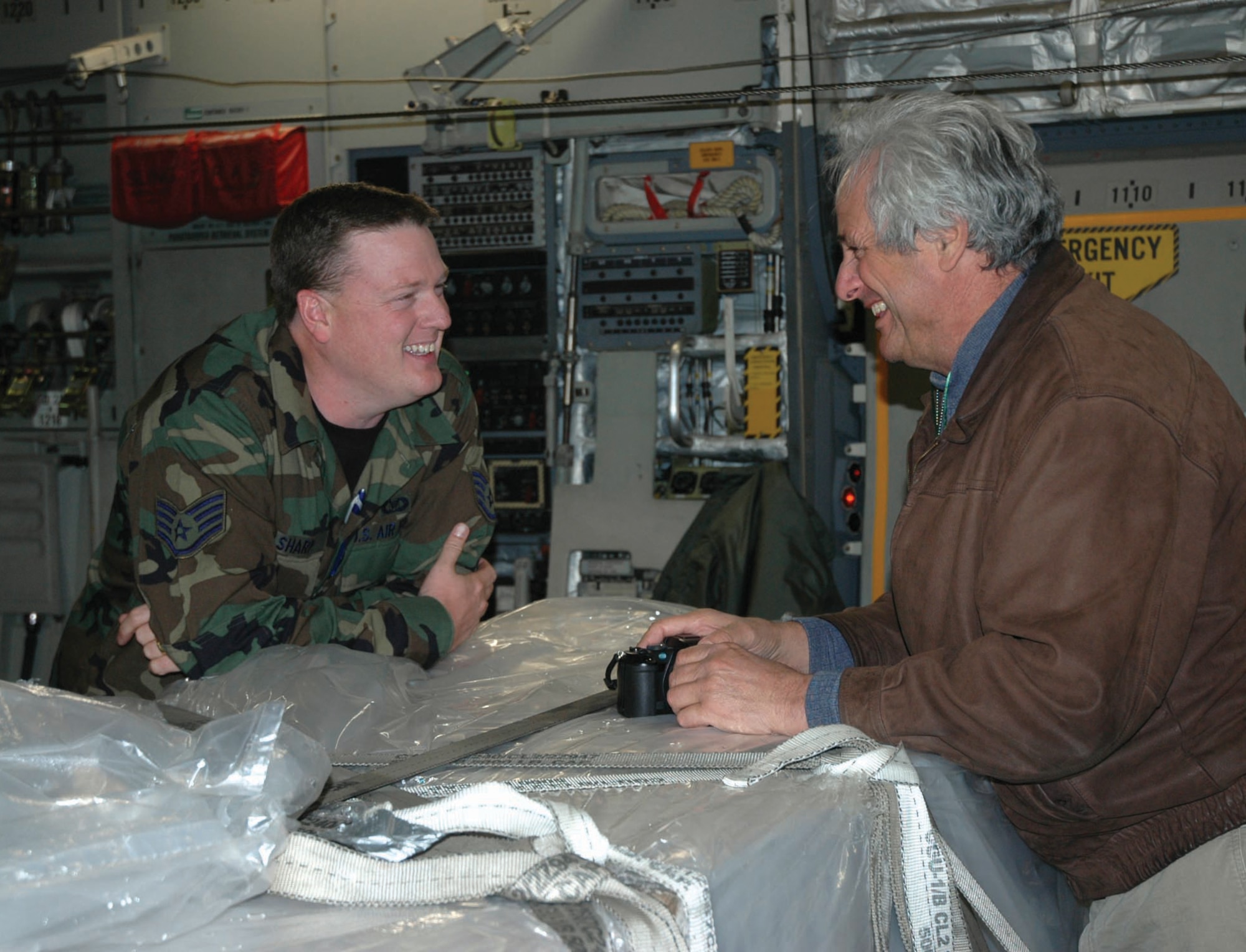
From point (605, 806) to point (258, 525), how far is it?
1009 millimetres

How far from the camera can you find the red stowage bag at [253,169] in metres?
4.99

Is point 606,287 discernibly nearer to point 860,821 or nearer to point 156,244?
point 156,244

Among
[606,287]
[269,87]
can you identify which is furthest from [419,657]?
[269,87]

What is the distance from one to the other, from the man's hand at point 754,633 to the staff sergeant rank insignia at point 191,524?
0.71 meters

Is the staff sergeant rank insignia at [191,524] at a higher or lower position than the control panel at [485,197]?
lower

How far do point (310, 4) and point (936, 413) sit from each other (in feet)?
13.8

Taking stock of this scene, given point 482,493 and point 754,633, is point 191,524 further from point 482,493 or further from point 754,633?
point 754,633

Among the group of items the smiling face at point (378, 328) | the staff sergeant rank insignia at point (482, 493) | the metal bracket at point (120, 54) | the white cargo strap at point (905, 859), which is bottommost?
the white cargo strap at point (905, 859)

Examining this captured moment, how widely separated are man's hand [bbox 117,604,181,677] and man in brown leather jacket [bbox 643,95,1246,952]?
0.88 meters

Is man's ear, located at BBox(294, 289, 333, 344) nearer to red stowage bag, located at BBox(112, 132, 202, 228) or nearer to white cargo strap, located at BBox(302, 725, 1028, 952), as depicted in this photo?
white cargo strap, located at BBox(302, 725, 1028, 952)

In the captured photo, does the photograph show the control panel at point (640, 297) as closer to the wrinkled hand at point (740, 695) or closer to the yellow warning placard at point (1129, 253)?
the yellow warning placard at point (1129, 253)

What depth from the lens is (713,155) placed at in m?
4.70

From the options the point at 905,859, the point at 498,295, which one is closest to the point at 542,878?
the point at 905,859

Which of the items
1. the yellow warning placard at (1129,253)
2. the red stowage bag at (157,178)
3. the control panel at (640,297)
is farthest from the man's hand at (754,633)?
the red stowage bag at (157,178)
